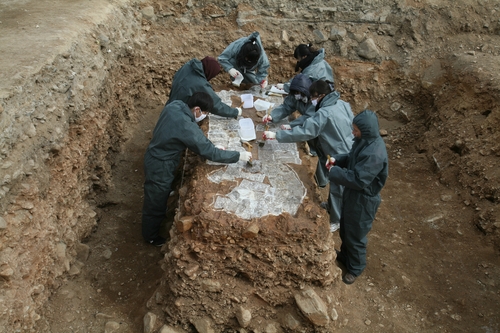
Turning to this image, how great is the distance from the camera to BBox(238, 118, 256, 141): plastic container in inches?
211

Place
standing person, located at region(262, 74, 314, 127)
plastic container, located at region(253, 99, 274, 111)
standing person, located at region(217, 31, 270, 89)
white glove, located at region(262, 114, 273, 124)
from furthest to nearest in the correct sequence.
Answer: standing person, located at region(217, 31, 270, 89) < plastic container, located at region(253, 99, 274, 111) < white glove, located at region(262, 114, 273, 124) < standing person, located at region(262, 74, 314, 127)

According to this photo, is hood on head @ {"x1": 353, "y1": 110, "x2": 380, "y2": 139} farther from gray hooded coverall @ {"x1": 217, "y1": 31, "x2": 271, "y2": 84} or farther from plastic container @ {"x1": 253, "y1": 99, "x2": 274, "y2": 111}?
gray hooded coverall @ {"x1": 217, "y1": 31, "x2": 271, "y2": 84}

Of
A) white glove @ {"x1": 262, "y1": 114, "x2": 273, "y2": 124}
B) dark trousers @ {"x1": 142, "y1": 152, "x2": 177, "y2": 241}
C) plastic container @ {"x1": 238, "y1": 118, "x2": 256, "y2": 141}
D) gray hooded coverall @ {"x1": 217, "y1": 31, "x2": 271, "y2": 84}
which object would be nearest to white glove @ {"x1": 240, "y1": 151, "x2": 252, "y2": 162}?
plastic container @ {"x1": 238, "y1": 118, "x2": 256, "y2": 141}

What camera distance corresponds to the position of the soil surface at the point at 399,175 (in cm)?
470

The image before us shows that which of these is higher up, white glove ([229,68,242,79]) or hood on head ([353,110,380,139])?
hood on head ([353,110,380,139])

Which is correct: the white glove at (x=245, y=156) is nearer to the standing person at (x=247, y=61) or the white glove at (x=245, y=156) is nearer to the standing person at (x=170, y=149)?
the standing person at (x=170, y=149)

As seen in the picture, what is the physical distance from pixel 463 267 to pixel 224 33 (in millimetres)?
6269

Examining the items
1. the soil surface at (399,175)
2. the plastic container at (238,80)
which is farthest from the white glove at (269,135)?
the plastic container at (238,80)

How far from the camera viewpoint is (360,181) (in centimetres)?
438

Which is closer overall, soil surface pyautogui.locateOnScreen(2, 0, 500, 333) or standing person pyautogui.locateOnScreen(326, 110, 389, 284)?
standing person pyautogui.locateOnScreen(326, 110, 389, 284)

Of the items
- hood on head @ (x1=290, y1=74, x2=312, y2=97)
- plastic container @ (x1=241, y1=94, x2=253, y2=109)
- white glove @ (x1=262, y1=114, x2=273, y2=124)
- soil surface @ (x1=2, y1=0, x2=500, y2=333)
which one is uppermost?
hood on head @ (x1=290, y1=74, x2=312, y2=97)

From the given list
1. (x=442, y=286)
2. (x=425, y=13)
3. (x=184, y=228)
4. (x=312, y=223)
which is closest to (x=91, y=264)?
(x=184, y=228)

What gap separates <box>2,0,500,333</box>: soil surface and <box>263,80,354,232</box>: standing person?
14.0 inches

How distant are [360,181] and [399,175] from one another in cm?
309
